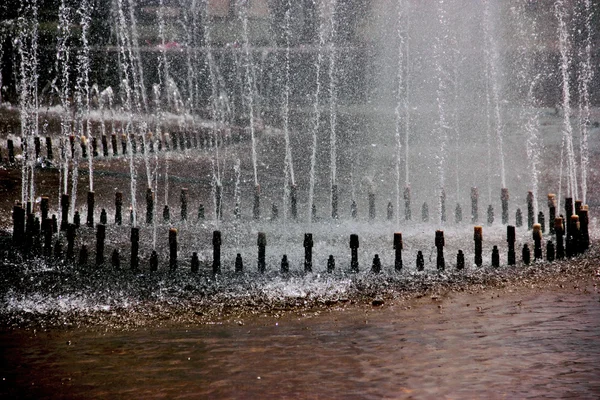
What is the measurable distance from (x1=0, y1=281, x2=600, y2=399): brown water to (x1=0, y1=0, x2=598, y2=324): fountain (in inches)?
61.4

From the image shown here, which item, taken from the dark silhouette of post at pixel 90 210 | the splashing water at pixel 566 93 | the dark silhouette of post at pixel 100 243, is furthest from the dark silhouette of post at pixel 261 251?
the splashing water at pixel 566 93

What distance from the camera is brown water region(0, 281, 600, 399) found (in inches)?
272

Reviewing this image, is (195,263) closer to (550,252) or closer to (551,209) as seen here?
(550,252)

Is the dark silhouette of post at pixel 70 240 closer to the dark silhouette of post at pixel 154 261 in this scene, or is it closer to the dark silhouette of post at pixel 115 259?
the dark silhouette of post at pixel 115 259

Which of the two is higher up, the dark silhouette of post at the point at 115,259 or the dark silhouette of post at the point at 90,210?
the dark silhouette of post at the point at 90,210

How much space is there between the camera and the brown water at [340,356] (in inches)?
272

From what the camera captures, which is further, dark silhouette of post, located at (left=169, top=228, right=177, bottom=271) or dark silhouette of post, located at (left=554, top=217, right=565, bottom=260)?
dark silhouette of post, located at (left=554, top=217, right=565, bottom=260)

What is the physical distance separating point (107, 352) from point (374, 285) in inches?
159

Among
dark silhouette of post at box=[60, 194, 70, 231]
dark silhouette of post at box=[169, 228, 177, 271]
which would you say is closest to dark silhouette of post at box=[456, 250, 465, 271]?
dark silhouette of post at box=[169, 228, 177, 271]

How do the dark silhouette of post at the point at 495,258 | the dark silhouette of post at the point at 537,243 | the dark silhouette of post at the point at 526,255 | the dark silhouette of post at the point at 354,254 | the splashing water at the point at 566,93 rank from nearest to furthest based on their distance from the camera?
the dark silhouette of post at the point at 354,254 < the dark silhouette of post at the point at 495,258 < the dark silhouette of post at the point at 526,255 < the dark silhouette of post at the point at 537,243 < the splashing water at the point at 566,93

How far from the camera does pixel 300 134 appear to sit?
29.8 m

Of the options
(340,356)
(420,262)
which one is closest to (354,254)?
(420,262)

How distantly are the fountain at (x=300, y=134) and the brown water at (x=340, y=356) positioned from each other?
5.11 feet

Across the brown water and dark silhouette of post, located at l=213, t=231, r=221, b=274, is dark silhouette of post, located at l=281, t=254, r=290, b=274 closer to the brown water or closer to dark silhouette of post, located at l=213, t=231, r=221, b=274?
dark silhouette of post, located at l=213, t=231, r=221, b=274
